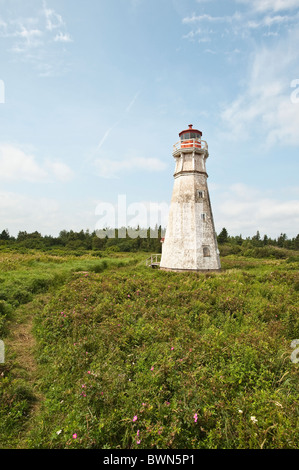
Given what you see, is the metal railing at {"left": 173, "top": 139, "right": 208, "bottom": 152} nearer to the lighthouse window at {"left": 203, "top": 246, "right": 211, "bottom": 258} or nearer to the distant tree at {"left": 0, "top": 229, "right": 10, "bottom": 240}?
the lighthouse window at {"left": 203, "top": 246, "right": 211, "bottom": 258}

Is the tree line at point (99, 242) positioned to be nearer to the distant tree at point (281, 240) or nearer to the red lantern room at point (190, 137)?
the distant tree at point (281, 240)

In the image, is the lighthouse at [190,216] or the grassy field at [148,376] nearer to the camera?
the grassy field at [148,376]

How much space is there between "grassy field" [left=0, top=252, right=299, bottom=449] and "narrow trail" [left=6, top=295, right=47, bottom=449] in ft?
0.09

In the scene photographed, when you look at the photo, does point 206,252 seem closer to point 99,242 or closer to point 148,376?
point 148,376

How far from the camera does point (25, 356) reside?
7.14m

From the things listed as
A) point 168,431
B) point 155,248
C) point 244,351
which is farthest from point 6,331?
point 155,248

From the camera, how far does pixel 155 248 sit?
2539 inches

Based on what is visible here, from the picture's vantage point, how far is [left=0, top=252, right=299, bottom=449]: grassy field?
396 cm

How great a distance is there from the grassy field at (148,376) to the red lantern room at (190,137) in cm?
1540

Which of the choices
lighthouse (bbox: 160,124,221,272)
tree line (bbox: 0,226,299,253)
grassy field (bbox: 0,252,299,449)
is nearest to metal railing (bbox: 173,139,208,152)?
lighthouse (bbox: 160,124,221,272)

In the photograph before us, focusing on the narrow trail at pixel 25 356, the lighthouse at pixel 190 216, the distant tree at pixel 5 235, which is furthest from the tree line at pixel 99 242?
the narrow trail at pixel 25 356

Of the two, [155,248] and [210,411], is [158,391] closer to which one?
[210,411]

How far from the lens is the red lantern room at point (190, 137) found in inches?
825
